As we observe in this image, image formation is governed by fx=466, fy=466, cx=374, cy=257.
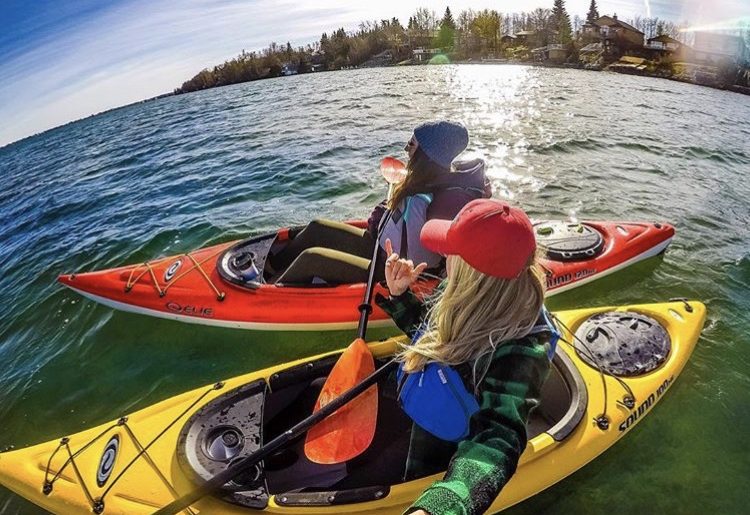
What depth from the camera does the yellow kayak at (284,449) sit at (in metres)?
2.99

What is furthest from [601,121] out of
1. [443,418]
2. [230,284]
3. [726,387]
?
[443,418]

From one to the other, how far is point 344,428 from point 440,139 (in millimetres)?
2305

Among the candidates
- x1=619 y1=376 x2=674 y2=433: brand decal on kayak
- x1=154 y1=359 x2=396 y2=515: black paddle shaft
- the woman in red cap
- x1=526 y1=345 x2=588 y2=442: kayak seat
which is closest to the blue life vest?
the woman in red cap

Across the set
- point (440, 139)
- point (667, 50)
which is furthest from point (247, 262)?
point (667, 50)

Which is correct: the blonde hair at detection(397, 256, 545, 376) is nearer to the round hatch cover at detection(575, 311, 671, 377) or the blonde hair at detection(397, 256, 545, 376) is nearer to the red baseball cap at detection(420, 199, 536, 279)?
the red baseball cap at detection(420, 199, 536, 279)

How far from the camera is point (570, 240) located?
19.4 feet

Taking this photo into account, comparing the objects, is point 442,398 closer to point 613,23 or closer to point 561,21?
point 613,23

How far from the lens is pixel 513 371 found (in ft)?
6.03

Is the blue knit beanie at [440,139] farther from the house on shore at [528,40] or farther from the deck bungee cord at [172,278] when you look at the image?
the house on shore at [528,40]

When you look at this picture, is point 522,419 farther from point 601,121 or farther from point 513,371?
point 601,121

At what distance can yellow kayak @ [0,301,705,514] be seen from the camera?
2.99 meters

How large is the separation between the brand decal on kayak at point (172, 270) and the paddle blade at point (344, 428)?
3252 millimetres

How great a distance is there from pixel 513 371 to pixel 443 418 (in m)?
0.59

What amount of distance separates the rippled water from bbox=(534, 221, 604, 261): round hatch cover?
60 cm
